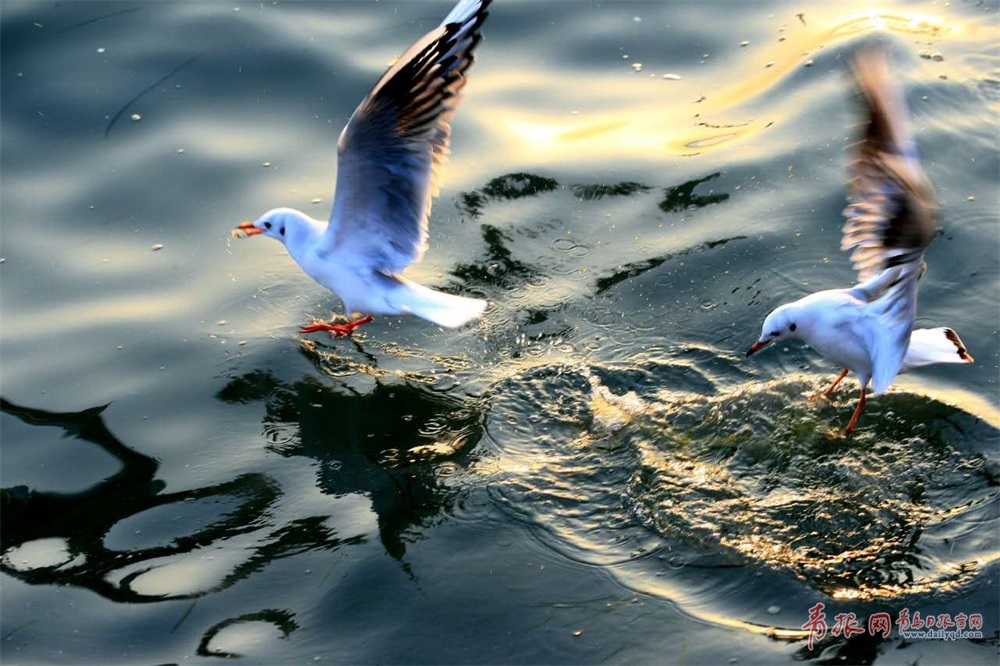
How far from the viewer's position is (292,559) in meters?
4.52

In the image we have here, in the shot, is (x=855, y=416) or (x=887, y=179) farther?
(x=855, y=416)

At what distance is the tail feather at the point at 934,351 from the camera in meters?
4.92

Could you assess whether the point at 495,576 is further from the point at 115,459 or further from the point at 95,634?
the point at 115,459

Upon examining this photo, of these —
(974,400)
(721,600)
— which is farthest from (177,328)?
(974,400)

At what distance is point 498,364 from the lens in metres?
5.39

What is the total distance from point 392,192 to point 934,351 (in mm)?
2555

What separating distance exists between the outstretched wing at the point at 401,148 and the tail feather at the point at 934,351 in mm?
2295

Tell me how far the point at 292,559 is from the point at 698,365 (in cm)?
205

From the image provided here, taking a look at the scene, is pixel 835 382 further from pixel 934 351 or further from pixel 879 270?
pixel 879 270

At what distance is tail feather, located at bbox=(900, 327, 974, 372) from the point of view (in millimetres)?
4918

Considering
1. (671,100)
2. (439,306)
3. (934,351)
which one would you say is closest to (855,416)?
(934,351)

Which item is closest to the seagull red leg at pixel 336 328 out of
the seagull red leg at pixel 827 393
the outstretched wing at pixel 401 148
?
the outstretched wing at pixel 401 148

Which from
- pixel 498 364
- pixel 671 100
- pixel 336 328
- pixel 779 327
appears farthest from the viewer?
pixel 671 100

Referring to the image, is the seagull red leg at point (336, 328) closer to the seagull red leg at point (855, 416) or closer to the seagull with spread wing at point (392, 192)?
the seagull with spread wing at point (392, 192)
